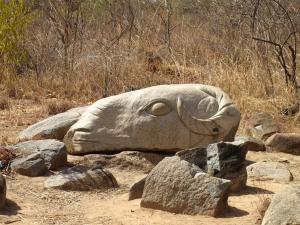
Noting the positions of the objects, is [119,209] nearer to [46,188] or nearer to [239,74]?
[46,188]

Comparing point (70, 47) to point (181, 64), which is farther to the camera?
point (70, 47)

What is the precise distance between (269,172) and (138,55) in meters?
5.21

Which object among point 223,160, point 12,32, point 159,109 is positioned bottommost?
point 223,160

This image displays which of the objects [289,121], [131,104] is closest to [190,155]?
[131,104]

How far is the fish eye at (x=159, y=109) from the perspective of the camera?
629 cm

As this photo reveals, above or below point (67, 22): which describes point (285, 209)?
below

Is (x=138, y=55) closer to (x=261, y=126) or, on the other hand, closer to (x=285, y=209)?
(x=261, y=126)

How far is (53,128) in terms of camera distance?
7.11m

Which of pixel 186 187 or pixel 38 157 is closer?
pixel 186 187

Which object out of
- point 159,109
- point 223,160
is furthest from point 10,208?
point 159,109

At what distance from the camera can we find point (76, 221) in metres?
4.75

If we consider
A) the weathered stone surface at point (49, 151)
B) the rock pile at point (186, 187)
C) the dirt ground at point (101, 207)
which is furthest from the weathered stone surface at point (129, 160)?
the rock pile at point (186, 187)

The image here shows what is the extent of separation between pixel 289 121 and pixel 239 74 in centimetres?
137

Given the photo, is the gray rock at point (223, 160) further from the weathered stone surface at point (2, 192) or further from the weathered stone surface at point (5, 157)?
the weathered stone surface at point (5, 157)
